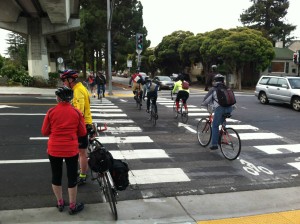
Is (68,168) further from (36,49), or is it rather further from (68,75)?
(36,49)

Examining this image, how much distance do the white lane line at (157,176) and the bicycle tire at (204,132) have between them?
199 cm

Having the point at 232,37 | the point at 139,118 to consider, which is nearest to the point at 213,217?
the point at 139,118

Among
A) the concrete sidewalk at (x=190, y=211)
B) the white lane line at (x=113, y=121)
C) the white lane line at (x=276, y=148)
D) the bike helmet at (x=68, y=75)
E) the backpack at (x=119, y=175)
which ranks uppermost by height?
the bike helmet at (x=68, y=75)

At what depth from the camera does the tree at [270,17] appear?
61.7 metres

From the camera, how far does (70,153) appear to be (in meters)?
4.32

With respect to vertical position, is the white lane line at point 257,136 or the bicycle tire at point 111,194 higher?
the bicycle tire at point 111,194

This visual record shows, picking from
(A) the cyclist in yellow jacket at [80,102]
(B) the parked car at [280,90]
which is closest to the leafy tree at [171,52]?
(B) the parked car at [280,90]

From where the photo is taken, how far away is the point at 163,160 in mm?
7258

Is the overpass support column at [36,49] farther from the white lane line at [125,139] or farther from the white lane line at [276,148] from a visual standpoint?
the white lane line at [276,148]

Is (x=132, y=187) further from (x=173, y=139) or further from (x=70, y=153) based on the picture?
(x=173, y=139)

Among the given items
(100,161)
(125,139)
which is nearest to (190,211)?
(100,161)

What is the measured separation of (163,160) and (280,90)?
1127 cm

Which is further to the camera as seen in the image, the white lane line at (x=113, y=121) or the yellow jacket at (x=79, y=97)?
the white lane line at (x=113, y=121)

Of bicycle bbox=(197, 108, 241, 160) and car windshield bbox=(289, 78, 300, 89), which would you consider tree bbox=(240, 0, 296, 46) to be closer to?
car windshield bbox=(289, 78, 300, 89)
